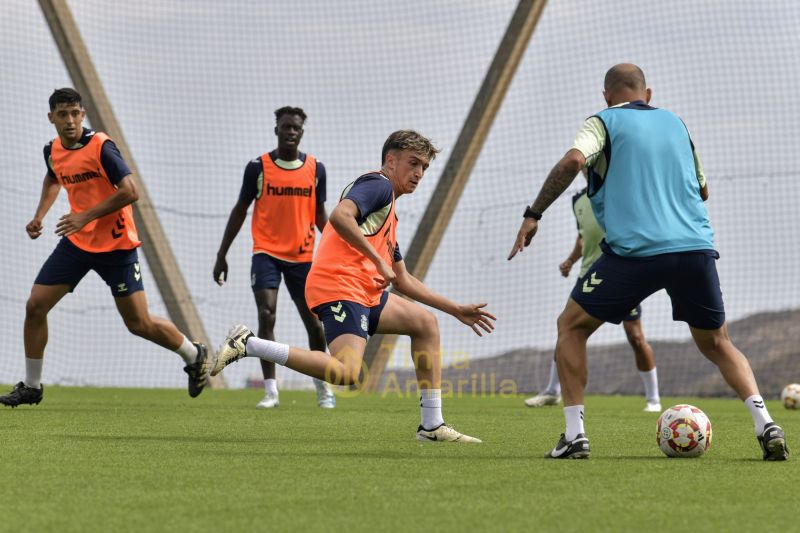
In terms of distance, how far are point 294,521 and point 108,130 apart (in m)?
10.4

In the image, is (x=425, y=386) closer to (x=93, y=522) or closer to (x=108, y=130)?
(x=93, y=522)

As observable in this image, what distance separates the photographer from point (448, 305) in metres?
6.00

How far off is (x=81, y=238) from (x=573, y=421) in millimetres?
4321

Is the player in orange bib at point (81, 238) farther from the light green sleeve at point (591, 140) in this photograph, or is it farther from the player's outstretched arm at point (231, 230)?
the light green sleeve at point (591, 140)

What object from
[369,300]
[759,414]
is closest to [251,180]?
[369,300]

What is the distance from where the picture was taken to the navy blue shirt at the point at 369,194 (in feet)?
18.8

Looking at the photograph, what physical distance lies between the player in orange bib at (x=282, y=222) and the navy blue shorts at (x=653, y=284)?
175 inches

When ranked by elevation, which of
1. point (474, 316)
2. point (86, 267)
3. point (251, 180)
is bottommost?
point (474, 316)

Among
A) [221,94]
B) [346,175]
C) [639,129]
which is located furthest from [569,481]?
[221,94]

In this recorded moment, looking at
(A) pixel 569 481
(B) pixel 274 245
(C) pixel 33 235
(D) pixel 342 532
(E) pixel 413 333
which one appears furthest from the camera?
(B) pixel 274 245

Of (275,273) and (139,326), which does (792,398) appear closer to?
(275,273)

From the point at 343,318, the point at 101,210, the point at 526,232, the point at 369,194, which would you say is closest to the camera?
the point at 526,232

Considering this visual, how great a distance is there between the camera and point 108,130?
1291 centimetres

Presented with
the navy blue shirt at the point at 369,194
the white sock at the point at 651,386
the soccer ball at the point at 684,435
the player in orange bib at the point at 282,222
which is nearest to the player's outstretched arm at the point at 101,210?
the player in orange bib at the point at 282,222
